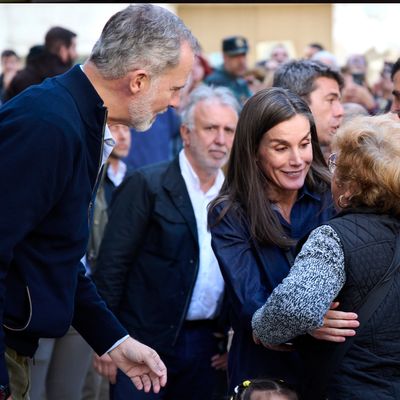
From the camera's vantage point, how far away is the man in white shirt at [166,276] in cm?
438

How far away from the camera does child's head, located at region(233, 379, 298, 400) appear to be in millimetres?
3066

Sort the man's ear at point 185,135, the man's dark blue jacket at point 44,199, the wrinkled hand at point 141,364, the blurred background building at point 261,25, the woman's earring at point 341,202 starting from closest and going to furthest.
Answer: the man's dark blue jacket at point 44,199, the woman's earring at point 341,202, the wrinkled hand at point 141,364, the man's ear at point 185,135, the blurred background building at point 261,25

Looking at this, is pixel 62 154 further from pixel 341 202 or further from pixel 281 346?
pixel 281 346

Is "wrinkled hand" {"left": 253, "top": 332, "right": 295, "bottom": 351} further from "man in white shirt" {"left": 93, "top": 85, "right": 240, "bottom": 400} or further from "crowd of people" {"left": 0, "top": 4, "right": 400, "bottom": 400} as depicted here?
"man in white shirt" {"left": 93, "top": 85, "right": 240, "bottom": 400}

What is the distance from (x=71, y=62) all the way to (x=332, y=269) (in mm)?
5200

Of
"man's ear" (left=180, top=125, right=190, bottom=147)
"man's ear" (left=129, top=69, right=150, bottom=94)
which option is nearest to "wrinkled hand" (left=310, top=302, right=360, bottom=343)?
"man's ear" (left=129, top=69, right=150, bottom=94)

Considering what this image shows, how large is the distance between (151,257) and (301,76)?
1.24 metres

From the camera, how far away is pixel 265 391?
3.09 m

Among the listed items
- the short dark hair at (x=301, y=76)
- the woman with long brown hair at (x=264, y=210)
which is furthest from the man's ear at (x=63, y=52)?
the woman with long brown hair at (x=264, y=210)

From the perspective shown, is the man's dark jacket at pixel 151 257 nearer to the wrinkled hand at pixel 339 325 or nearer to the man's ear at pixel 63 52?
the wrinkled hand at pixel 339 325

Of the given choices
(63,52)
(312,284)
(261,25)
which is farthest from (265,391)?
(261,25)

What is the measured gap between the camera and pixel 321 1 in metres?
4.50

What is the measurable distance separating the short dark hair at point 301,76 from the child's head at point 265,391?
1.79 m

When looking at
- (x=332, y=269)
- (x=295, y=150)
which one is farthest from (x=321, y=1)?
(x=332, y=269)
